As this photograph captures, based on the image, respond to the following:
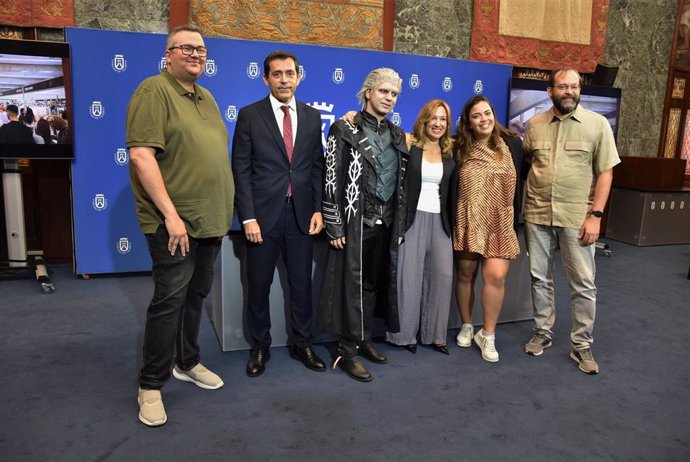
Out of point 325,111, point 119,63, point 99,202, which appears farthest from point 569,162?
point 99,202

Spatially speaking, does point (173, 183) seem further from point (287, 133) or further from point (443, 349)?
point (443, 349)

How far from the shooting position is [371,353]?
2846 mm

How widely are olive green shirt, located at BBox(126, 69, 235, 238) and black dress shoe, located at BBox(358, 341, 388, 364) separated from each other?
1093mm

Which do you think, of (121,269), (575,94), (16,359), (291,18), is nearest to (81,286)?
(121,269)

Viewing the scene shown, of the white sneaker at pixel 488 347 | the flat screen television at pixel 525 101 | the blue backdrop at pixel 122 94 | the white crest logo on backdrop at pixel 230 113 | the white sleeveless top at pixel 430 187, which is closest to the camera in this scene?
the white sleeveless top at pixel 430 187

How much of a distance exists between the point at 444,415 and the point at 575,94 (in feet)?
5.43

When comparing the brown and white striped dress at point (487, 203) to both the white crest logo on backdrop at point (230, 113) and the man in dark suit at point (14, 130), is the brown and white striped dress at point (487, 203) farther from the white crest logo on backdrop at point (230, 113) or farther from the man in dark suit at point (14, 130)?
the man in dark suit at point (14, 130)

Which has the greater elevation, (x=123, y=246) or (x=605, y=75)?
(x=605, y=75)

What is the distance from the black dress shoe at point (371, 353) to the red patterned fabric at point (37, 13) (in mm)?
3441

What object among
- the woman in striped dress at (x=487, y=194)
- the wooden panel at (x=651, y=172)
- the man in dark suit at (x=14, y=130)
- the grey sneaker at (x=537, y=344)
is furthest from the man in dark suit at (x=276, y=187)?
the wooden panel at (x=651, y=172)

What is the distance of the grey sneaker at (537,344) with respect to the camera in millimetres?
2996

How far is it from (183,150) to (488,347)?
1.88 meters

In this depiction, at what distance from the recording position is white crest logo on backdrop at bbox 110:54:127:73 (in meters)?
3.96

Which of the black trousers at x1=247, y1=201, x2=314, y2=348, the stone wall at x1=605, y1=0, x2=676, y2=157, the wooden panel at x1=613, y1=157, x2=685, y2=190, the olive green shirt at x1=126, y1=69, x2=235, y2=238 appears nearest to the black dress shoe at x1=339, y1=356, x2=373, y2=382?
the black trousers at x1=247, y1=201, x2=314, y2=348
